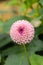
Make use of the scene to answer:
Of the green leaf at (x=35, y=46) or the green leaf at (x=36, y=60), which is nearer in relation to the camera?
the green leaf at (x=36, y=60)

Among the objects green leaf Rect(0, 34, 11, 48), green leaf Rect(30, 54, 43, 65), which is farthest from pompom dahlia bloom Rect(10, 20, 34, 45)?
green leaf Rect(0, 34, 11, 48)

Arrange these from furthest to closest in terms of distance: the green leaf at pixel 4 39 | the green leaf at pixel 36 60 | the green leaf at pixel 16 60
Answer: the green leaf at pixel 4 39 < the green leaf at pixel 16 60 < the green leaf at pixel 36 60

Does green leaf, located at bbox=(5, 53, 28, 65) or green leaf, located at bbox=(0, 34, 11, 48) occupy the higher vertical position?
green leaf, located at bbox=(0, 34, 11, 48)

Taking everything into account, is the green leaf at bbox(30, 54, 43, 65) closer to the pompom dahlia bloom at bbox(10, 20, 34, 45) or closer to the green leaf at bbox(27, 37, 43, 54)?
the pompom dahlia bloom at bbox(10, 20, 34, 45)

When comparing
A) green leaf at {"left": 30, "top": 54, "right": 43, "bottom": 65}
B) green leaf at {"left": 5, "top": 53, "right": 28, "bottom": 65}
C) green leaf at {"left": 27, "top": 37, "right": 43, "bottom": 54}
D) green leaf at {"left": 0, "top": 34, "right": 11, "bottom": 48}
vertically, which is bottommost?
green leaf at {"left": 30, "top": 54, "right": 43, "bottom": 65}

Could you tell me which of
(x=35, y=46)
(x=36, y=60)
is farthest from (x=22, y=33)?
(x=35, y=46)

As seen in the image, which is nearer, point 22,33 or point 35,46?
point 22,33

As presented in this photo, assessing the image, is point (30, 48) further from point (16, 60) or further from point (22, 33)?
point (22, 33)

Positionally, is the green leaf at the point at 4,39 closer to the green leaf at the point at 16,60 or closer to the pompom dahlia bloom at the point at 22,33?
the green leaf at the point at 16,60

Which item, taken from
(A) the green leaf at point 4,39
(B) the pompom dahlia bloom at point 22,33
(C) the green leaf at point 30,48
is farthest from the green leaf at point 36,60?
(A) the green leaf at point 4,39

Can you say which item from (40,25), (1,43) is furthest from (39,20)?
(1,43)

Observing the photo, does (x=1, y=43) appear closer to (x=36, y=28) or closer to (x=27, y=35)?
(x=36, y=28)

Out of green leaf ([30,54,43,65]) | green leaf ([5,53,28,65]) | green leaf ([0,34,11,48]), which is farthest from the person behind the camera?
green leaf ([0,34,11,48])
